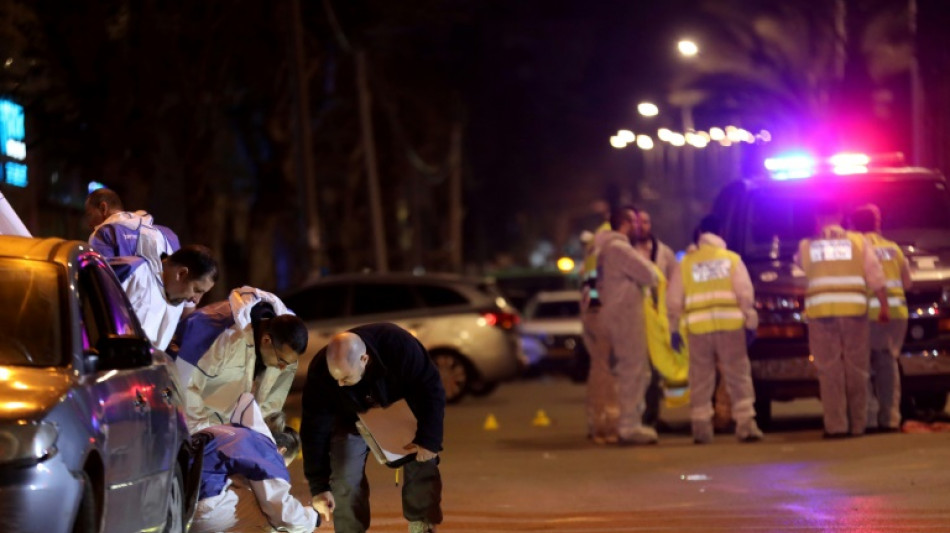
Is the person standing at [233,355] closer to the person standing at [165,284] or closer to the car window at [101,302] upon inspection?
the person standing at [165,284]

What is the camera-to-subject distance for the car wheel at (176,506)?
26.7 feet

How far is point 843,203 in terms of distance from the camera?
16188mm

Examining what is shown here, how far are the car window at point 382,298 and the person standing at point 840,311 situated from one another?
862 cm

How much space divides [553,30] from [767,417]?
34.1 metres

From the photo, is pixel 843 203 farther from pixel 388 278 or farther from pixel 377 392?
pixel 377 392

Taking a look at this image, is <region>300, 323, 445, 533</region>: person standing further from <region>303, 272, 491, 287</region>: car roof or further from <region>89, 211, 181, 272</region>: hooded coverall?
<region>303, 272, 491, 287</region>: car roof

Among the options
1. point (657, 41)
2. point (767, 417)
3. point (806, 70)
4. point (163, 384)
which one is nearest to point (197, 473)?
point (163, 384)

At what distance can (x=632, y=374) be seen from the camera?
15383 mm

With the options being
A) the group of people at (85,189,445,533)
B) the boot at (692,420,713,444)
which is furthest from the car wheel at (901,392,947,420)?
the group of people at (85,189,445,533)

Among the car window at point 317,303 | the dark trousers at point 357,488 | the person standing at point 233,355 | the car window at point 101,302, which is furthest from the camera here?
the car window at point 317,303

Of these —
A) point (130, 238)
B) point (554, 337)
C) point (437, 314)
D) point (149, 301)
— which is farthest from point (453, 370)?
point (149, 301)

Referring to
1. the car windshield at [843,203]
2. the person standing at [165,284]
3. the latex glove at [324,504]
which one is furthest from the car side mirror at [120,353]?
the car windshield at [843,203]

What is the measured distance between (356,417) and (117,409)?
1.58 metres

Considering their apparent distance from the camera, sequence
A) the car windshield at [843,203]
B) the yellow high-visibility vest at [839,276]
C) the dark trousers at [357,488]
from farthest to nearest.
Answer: the car windshield at [843,203] → the yellow high-visibility vest at [839,276] → the dark trousers at [357,488]
